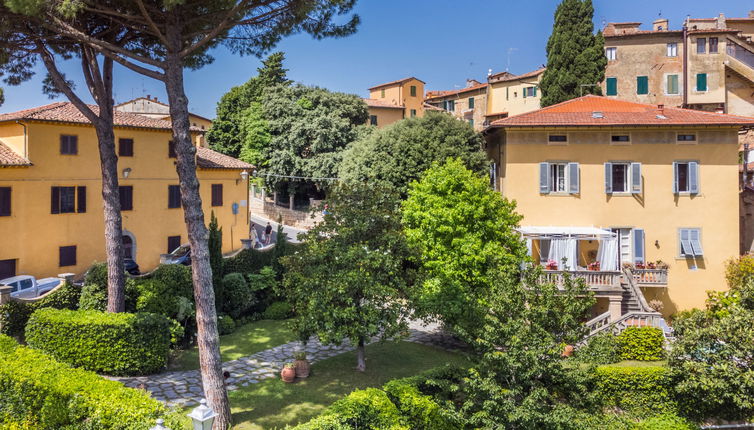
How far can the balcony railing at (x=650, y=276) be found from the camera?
2539 cm

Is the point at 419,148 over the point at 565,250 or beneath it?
over

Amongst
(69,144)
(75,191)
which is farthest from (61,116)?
(75,191)

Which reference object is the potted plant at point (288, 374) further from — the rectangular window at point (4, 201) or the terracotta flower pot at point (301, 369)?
the rectangular window at point (4, 201)

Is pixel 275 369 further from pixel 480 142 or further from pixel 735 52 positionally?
pixel 735 52

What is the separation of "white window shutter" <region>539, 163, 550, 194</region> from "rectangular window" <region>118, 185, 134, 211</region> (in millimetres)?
22804

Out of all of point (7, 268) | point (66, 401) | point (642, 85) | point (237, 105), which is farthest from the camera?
point (237, 105)

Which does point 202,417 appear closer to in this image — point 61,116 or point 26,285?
point 26,285

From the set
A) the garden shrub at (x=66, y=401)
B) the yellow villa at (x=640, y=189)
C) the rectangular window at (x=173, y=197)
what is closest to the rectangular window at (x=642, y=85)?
the yellow villa at (x=640, y=189)

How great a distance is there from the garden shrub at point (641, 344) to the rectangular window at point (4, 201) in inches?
1077

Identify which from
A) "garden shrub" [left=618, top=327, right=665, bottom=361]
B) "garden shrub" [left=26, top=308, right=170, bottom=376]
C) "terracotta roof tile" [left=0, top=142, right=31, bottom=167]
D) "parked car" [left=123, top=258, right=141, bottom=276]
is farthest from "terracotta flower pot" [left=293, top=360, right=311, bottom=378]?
"terracotta roof tile" [left=0, top=142, right=31, bottom=167]

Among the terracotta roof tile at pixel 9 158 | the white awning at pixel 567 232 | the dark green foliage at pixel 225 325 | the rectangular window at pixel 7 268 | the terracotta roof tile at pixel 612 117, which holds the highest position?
the terracotta roof tile at pixel 612 117

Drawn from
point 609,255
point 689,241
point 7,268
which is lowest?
point 7,268

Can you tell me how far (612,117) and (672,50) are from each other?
19.1m

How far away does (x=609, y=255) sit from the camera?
82.0 ft
